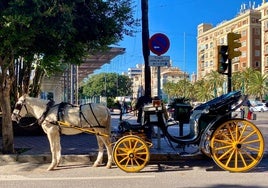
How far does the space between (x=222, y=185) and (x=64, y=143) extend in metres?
6.89

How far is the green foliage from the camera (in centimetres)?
→ 11106

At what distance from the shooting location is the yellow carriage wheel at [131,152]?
8078 millimetres

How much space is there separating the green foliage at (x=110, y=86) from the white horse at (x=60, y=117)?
98892mm

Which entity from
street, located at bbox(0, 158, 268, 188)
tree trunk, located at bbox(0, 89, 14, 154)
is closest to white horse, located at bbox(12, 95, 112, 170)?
street, located at bbox(0, 158, 268, 188)

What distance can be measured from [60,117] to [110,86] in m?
104

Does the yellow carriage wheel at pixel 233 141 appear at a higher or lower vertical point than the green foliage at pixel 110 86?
lower

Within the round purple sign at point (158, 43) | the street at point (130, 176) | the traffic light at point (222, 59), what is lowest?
the street at point (130, 176)

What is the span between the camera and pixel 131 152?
26.5 ft

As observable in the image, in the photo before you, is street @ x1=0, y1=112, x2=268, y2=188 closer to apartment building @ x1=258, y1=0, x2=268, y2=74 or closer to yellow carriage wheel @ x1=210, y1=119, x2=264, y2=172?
yellow carriage wheel @ x1=210, y1=119, x2=264, y2=172

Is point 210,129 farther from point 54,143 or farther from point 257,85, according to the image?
point 257,85

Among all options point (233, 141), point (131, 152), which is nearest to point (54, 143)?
point (131, 152)

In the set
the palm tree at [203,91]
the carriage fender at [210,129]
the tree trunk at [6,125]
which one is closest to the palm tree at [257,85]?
the palm tree at [203,91]

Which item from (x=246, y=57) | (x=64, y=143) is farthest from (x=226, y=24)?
(x=64, y=143)

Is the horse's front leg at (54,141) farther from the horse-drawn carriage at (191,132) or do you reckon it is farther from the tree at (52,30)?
the tree at (52,30)
